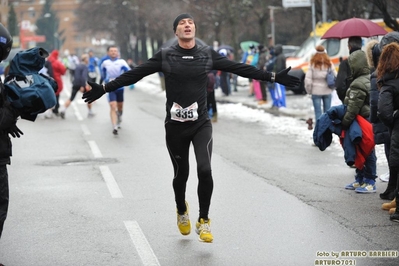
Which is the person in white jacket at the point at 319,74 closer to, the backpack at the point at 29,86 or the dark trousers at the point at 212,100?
the dark trousers at the point at 212,100

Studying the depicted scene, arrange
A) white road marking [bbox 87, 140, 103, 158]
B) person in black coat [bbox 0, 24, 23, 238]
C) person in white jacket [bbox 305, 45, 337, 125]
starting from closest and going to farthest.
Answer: person in black coat [bbox 0, 24, 23, 238] < white road marking [bbox 87, 140, 103, 158] < person in white jacket [bbox 305, 45, 337, 125]

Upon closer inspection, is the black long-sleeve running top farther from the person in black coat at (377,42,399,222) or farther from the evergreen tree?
the evergreen tree

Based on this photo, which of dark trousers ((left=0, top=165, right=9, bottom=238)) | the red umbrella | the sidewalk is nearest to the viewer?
dark trousers ((left=0, top=165, right=9, bottom=238))

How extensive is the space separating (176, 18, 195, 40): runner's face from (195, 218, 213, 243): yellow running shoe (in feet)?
5.11

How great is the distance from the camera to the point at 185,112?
7031 millimetres

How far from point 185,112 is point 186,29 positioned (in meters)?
0.69

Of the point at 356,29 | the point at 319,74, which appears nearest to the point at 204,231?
the point at 356,29

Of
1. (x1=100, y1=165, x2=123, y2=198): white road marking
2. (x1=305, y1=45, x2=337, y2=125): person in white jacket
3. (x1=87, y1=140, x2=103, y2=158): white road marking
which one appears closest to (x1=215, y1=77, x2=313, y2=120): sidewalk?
(x1=305, y1=45, x2=337, y2=125): person in white jacket

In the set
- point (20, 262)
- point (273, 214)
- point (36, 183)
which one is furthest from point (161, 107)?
point (20, 262)

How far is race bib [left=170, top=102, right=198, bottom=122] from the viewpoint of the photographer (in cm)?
703

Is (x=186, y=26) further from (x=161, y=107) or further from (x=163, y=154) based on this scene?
(x=161, y=107)

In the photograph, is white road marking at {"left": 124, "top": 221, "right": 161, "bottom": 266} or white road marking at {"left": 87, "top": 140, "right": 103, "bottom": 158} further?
white road marking at {"left": 87, "top": 140, "right": 103, "bottom": 158}

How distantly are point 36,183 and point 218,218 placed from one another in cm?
355

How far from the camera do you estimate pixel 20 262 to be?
6605 millimetres
